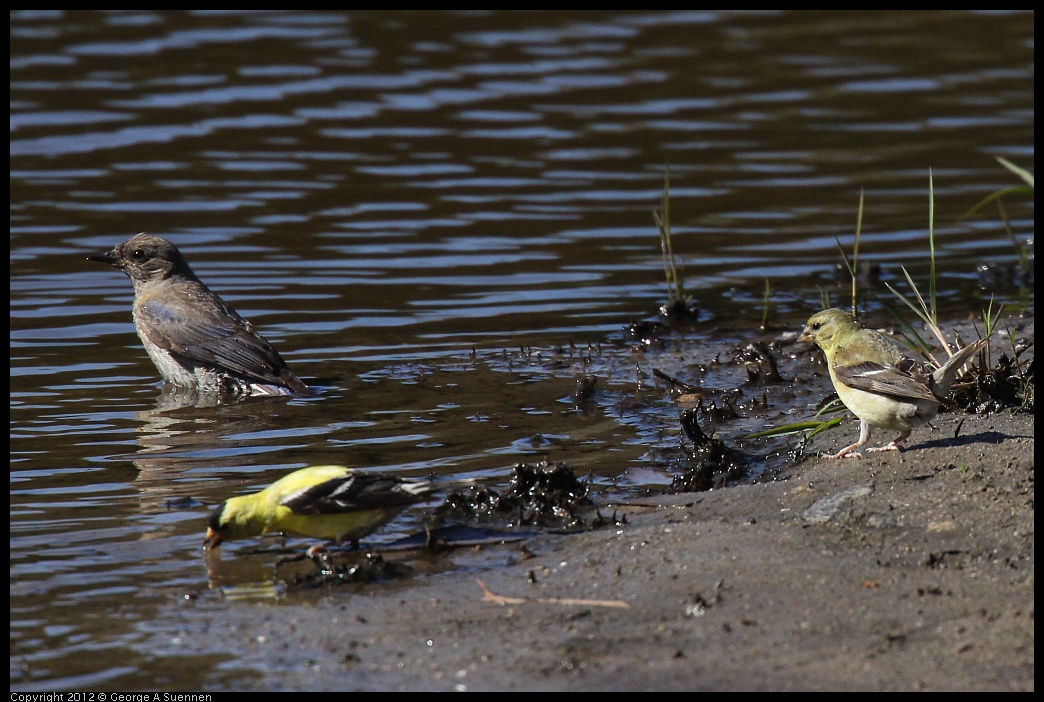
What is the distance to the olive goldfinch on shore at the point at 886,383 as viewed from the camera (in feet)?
23.2

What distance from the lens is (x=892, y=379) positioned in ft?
23.3

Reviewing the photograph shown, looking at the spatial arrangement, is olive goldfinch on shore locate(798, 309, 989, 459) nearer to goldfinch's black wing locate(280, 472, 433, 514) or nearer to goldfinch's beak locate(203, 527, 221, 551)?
goldfinch's black wing locate(280, 472, 433, 514)

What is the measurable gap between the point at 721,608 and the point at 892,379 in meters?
2.21

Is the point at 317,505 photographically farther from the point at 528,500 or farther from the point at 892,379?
the point at 892,379

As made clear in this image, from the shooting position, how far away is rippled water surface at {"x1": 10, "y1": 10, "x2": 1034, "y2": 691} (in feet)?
25.3

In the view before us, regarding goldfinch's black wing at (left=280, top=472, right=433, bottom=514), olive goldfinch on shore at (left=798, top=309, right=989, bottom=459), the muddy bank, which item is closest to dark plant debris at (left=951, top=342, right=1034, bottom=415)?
olive goldfinch on shore at (left=798, top=309, right=989, bottom=459)

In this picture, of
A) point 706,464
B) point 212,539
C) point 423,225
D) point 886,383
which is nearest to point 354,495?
point 212,539

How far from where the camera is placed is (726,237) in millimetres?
14195

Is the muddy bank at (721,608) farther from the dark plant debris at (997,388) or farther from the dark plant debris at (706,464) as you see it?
the dark plant debris at (997,388)

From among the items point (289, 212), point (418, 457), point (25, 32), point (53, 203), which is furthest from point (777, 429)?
point (25, 32)

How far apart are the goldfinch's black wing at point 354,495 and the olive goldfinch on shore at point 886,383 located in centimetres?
239

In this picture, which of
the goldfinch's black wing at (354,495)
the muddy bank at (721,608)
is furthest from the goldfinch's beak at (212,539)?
the muddy bank at (721,608)

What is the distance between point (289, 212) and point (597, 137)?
449 cm
